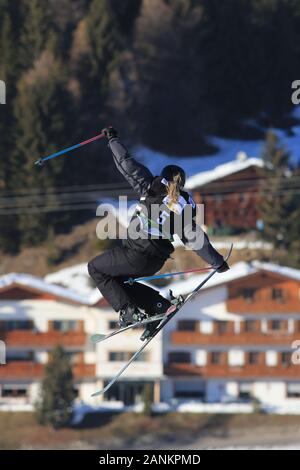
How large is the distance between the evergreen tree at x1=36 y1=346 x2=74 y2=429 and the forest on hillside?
15643 mm

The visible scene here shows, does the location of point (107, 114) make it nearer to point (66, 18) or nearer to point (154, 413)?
point (66, 18)

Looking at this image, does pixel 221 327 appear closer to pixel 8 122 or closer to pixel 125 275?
pixel 8 122

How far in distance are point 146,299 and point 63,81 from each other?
156ft

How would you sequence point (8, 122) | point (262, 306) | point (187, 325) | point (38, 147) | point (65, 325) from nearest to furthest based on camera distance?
point (262, 306) → point (187, 325) → point (65, 325) → point (38, 147) → point (8, 122)

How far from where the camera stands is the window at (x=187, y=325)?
147 feet

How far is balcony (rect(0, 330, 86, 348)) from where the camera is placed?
44312 mm

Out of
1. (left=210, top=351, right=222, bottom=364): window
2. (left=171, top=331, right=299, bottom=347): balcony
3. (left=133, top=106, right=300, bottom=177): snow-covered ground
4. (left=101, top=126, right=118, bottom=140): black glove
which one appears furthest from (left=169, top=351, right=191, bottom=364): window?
(left=101, top=126, right=118, bottom=140): black glove

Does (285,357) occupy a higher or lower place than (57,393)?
higher

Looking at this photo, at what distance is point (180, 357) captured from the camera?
4509cm

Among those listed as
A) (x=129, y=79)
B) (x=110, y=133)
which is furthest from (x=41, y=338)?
(x=110, y=133)

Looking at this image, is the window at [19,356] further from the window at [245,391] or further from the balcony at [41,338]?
the window at [245,391]

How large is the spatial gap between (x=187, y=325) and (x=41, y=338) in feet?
19.5

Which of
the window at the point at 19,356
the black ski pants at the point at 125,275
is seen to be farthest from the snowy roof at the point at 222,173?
the black ski pants at the point at 125,275

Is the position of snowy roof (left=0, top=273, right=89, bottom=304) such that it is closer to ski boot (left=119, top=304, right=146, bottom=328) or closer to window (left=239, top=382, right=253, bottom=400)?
window (left=239, top=382, right=253, bottom=400)
